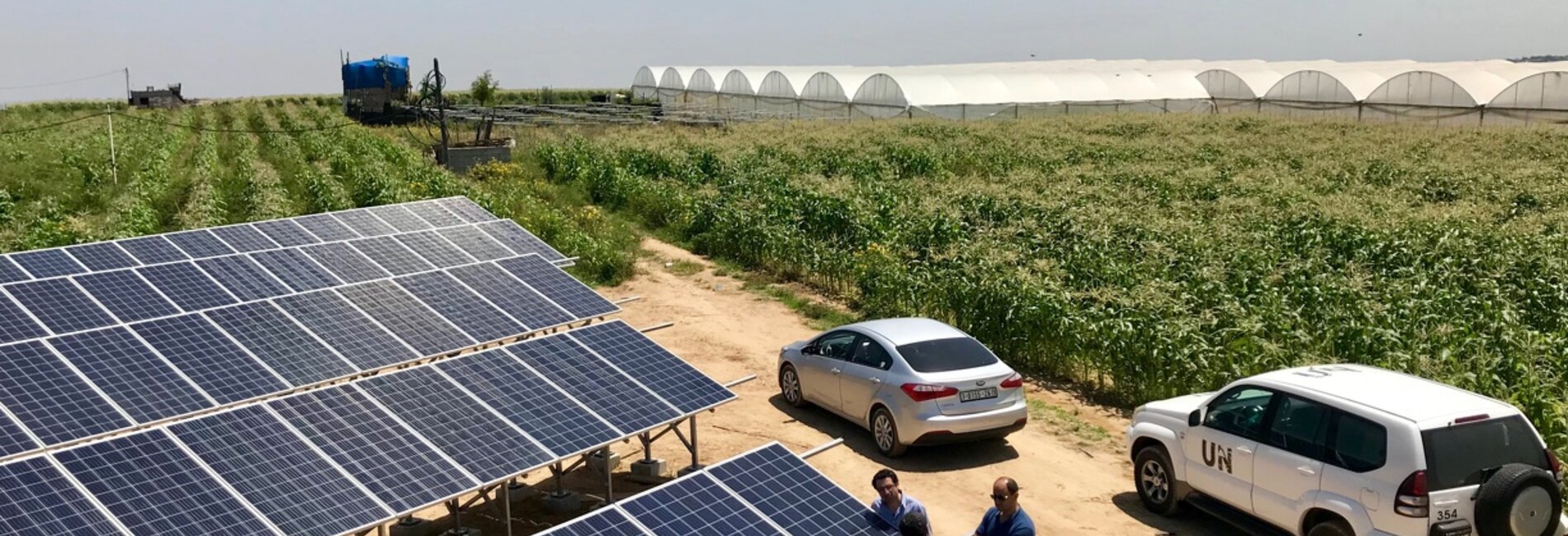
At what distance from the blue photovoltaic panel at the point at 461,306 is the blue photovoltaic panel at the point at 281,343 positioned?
1764 mm

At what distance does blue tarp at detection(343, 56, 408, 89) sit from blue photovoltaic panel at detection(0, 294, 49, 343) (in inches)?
2820

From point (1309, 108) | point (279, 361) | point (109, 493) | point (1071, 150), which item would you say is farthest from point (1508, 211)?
point (1309, 108)

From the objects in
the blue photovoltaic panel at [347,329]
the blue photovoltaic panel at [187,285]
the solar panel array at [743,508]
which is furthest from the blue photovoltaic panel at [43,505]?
the blue photovoltaic panel at [187,285]

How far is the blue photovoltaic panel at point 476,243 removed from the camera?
17.3 m

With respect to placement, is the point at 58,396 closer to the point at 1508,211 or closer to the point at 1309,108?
the point at 1508,211

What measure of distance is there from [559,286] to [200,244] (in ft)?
19.1

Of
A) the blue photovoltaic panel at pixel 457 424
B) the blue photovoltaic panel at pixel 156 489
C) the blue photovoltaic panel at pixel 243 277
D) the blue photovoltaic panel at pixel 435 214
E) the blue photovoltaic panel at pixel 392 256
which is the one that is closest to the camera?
the blue photovoltaic panel at pixel 156 489

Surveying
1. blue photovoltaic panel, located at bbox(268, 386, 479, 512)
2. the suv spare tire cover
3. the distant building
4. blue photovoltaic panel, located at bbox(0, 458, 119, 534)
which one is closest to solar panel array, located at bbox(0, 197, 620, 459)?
blue photovoltaic panel, located at bbox(0, 458, 119, 534)

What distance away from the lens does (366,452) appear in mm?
9141

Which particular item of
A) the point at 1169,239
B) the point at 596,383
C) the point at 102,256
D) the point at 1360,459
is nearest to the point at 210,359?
the point at 596,383

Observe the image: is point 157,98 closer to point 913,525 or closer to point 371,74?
point 371,74

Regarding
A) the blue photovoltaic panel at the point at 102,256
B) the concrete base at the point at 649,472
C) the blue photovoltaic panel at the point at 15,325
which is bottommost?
the concrete base at the point at 649,472

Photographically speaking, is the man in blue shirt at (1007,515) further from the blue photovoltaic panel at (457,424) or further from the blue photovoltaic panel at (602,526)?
the blue photovoltaic panel at (457,424)

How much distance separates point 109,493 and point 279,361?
3704mm
